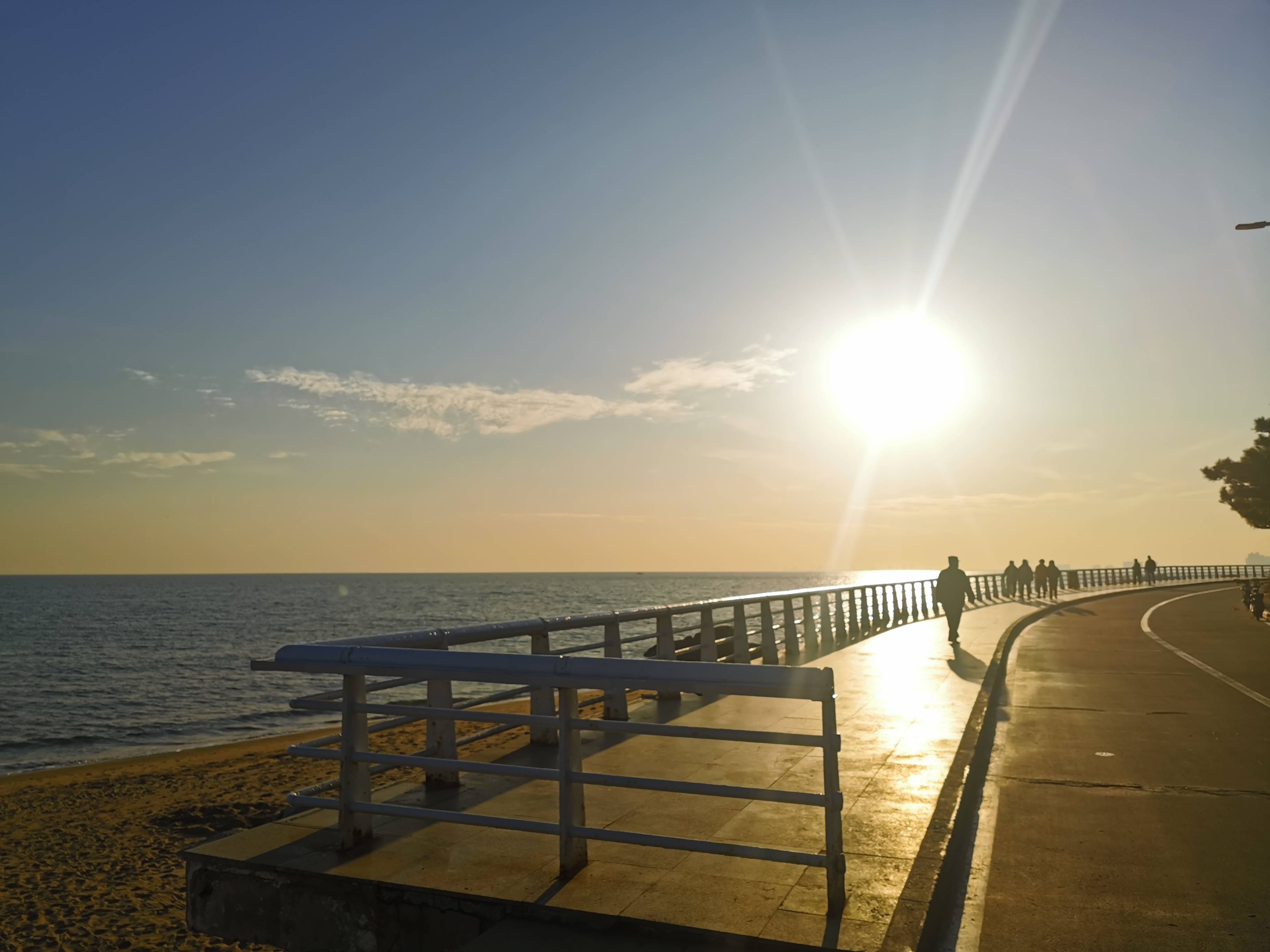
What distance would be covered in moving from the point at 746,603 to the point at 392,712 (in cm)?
878

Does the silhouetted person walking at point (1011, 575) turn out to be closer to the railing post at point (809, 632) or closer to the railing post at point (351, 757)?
the railing post at point (809, 632)

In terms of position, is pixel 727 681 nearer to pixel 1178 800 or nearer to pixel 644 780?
pixel 644 780

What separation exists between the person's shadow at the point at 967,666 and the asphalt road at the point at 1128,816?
1.84 ft

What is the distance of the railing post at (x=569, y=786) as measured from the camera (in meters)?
4.61

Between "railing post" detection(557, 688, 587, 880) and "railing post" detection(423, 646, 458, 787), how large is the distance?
160 centimetres

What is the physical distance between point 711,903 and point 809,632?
45.0ft

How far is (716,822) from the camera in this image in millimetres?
5848

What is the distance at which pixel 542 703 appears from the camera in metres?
8.02

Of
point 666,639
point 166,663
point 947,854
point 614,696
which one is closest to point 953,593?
point 666,639

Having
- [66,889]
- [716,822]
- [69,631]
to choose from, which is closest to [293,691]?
[66,889]

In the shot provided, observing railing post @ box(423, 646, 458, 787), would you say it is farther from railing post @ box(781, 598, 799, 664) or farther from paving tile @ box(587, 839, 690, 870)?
railing post @ box(781, 598, 799, 664)

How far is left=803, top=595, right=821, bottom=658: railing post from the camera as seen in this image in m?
16.9

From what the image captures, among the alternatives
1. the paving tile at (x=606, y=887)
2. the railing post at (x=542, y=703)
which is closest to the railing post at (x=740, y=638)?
the railing post at (x=542, y=703)

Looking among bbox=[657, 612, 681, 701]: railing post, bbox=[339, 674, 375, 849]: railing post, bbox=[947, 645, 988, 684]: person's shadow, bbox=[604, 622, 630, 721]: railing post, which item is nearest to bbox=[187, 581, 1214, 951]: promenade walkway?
bbox=[339, 674, 375, 849]: railing post
